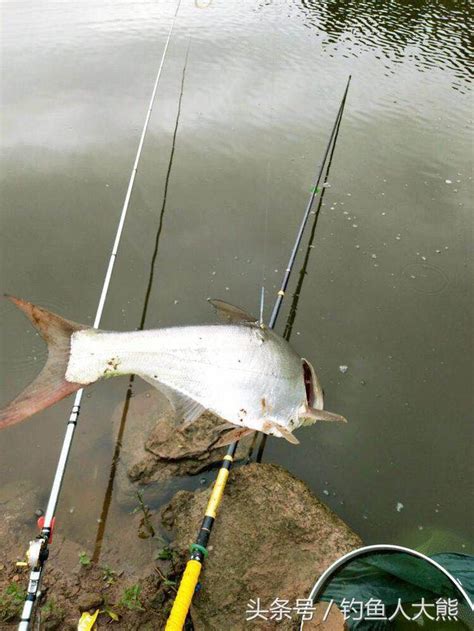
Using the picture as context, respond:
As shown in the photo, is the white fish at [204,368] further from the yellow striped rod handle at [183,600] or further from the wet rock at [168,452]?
the wet rock at [168,452]

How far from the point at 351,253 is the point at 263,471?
248 cm

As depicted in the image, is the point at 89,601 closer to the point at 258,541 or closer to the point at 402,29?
the point at 258,541

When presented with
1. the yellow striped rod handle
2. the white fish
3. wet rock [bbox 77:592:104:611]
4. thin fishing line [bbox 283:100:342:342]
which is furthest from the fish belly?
thin fishing line [bbox 283:100:342:342]

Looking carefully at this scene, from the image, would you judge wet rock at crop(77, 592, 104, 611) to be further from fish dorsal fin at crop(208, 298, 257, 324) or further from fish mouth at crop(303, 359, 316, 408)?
fish dorsal fin at crop(208, 298, 257, 324)

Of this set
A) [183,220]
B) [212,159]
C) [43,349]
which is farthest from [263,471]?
[212,159]

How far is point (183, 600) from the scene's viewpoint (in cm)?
205

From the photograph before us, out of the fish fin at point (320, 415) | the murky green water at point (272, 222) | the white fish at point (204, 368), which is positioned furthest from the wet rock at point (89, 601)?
the fish fin at point (320, 415)

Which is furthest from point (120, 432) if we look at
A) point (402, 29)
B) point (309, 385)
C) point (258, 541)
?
point (402, 29)

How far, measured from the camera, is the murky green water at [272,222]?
11.0 feet

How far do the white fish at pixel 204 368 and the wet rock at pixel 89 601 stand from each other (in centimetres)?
108

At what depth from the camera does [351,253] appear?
473 cm

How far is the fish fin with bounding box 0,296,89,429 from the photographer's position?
1978 millimetres

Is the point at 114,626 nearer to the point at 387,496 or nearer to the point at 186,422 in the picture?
the point at 186,422

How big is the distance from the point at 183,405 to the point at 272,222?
315 cm
